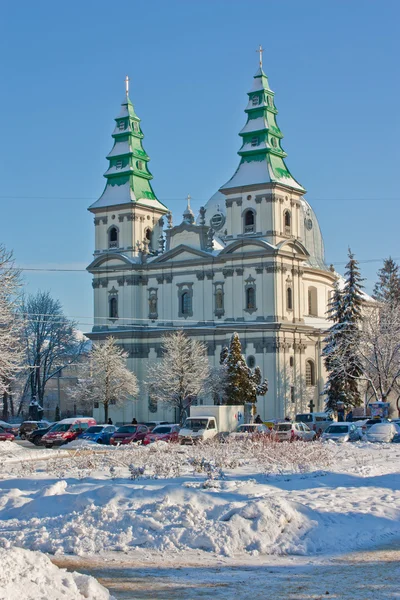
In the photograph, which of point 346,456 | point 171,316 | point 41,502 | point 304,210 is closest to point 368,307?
point 304,210

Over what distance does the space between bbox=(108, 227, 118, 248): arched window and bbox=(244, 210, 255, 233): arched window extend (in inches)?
496

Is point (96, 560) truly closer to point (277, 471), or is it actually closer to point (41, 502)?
point (41, 502)

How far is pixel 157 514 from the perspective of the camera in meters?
17.1

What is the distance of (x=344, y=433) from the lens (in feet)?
145

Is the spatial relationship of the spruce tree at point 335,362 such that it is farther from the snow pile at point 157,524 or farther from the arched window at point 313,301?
the snow pile at point 157,524

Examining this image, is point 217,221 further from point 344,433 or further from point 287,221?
point 344,433

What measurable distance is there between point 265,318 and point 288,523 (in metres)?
55.8

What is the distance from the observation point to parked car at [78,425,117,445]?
47281 millimetres

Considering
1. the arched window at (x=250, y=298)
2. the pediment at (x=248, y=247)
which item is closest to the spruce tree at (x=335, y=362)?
the pediment at (x=248, y=247)

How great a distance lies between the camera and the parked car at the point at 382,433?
4447 cm

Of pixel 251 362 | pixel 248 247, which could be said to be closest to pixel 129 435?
pixel 251 362

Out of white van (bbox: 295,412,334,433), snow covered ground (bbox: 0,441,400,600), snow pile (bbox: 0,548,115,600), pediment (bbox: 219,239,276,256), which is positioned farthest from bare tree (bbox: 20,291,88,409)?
snow pile (bbox: 0,548,115,600)

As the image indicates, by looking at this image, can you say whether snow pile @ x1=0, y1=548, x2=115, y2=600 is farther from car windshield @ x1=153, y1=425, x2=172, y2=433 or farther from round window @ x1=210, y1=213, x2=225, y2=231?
round window @ x1=210, y1=213, x2=225, y2=231

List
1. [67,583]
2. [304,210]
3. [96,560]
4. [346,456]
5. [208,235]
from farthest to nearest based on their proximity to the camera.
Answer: [304,210] → [208,235] → [346,456] → [96,560] → [67,583]
